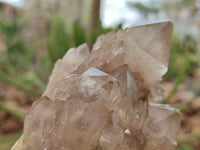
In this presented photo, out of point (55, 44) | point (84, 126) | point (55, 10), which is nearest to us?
point (84, 126)

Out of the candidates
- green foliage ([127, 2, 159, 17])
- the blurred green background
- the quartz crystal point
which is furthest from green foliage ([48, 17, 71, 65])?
green foliage ([127, 2, 159, 17])

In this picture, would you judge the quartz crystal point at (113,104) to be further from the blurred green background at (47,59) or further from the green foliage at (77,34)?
the green foliage at (77,34)

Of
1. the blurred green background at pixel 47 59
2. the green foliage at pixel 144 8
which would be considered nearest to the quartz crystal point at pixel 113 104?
the blurred green background at pixel 47 59

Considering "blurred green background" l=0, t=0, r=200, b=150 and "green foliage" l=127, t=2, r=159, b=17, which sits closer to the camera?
"blurred green background" l=0, t=0, r=200, b=150

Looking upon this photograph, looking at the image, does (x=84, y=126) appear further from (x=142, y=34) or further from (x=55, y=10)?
(x=55, y=10)

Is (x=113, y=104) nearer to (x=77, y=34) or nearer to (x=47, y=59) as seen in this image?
(x=77, y=34)

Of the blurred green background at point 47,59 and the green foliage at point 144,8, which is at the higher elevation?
the blurred green background at point 47,59

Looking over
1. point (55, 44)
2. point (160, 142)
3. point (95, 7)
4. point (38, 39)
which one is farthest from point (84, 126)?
point (38, 39)

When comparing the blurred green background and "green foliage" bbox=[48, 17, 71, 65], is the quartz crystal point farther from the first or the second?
"green foliage" bbox=[48, 17, 71, 65]
